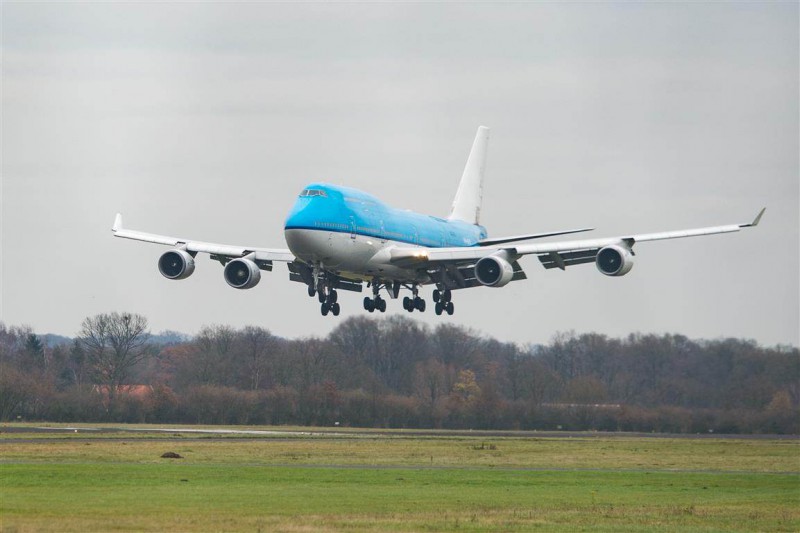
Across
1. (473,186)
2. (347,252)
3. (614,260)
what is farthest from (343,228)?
(473,186)

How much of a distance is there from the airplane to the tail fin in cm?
1283

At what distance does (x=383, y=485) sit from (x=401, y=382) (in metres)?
72.4

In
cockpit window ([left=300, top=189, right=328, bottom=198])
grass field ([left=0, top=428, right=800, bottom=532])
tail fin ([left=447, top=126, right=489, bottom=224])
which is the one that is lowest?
grass field ([left=0, top=428, right=800, bottom=532])

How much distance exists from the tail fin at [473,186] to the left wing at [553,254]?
18.8 meters

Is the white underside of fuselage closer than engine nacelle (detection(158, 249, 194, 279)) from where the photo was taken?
Yes

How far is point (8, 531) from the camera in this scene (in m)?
48.5

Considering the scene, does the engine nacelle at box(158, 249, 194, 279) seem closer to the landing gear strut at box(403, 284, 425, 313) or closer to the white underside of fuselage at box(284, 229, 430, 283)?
the white underside of fuselage at box(284, 229, 430, 283)

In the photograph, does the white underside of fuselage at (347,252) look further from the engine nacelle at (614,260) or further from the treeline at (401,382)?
the treeline at (401,382)

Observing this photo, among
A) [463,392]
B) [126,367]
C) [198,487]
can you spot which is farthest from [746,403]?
[198,487]

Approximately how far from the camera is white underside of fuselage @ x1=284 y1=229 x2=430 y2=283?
3046 inches

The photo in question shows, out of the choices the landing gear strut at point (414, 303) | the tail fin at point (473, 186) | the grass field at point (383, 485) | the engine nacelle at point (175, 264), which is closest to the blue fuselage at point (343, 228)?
the landing gear strut at point (414, 303)

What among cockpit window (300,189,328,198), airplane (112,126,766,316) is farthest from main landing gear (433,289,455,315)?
cockpit window (300,189,328,198)

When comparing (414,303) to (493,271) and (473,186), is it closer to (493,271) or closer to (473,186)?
(493,271)

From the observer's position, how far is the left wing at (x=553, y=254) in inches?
3201
